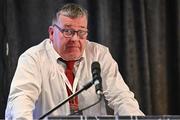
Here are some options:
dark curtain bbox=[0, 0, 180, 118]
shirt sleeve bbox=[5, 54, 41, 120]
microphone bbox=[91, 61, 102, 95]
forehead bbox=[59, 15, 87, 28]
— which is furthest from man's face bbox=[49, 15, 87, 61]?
microphone bbox=[91, 61, 102, 95]

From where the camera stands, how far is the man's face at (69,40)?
99.6 inches

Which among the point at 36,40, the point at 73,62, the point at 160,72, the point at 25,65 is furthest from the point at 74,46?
the point at 160,72

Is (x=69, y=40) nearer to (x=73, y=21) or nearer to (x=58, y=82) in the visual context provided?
(x=73, y=21)

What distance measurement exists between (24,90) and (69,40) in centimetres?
44

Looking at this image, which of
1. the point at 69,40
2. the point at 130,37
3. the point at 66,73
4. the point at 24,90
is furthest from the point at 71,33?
the point at 130,37

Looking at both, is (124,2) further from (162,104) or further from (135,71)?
(162,104)

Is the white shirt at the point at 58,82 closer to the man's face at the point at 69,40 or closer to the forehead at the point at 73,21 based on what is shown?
the man's face at the point at 69,40

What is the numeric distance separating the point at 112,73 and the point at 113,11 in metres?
0.73

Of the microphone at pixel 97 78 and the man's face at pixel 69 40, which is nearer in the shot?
the microphone at pixel 97 78

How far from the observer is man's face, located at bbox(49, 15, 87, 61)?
2529mm

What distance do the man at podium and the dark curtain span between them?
0.47m

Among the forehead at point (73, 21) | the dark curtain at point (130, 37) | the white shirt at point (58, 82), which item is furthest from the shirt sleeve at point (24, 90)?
the dark curtain at point (130, 37)

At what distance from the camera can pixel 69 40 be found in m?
2.56

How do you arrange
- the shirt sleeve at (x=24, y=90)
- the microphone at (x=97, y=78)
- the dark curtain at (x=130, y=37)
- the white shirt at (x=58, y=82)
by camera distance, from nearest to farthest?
the microphone at (x=97, y=78) < the shirt sleeve at (x=24, y=90) < the white shirt at (x=58, y=82) < the dark curtain at (x=130, y=37)
